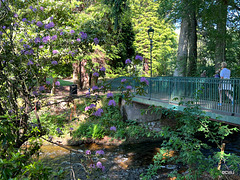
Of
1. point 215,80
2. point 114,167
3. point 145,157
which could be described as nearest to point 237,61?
point 215,80

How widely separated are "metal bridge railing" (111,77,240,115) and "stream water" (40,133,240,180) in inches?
103

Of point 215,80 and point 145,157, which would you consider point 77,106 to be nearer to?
point 145,157

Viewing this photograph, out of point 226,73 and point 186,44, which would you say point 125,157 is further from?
point 186,44

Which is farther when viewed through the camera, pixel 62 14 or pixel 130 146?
pixel 130 146

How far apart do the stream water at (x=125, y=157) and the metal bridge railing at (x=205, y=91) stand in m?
2.62

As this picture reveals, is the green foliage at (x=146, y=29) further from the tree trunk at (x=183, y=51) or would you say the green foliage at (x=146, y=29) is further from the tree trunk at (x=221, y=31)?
the tree trunk at (x=221, y=31)

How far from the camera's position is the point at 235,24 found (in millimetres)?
10984

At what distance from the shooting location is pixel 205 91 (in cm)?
736

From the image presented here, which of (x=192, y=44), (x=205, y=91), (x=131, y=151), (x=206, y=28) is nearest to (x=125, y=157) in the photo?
Answer: (x=131, y=151)

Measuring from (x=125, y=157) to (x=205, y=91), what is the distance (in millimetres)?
4504

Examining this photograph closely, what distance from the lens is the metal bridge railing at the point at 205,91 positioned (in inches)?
238

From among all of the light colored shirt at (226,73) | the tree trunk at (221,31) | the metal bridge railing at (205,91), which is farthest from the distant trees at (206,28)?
the light colored shirt at (226,73)

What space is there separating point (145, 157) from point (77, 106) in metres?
7.38

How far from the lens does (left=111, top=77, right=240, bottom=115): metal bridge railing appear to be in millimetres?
6038
